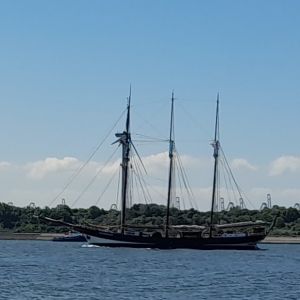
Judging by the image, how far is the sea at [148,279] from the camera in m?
70.9

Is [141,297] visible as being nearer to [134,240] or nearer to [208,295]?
[208,295]

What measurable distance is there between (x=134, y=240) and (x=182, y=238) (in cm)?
852

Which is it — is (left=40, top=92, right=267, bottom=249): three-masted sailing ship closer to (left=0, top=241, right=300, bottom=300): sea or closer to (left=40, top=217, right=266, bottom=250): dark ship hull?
(left=40, top=217, right=266, bottom=250): dark ship hull

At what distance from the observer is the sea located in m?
70.9

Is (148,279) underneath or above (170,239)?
underneath

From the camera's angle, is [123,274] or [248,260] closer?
[123,274]

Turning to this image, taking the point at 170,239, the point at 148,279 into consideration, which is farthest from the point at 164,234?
the point at 148,279

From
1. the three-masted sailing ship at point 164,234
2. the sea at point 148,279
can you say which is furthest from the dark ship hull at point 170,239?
the sea at point 148,279

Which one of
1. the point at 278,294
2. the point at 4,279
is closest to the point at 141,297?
the point at 278,294

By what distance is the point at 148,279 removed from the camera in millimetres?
84562

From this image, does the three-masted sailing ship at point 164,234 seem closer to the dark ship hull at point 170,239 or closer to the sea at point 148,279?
the dark ship hull at point 170,239

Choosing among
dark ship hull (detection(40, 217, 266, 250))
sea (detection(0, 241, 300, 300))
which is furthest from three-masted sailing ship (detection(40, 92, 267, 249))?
sea (detection(0, 241, 300, 300))

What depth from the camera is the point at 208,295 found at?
7088cm

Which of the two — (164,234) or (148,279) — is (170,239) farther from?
(148,279)
